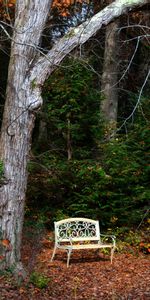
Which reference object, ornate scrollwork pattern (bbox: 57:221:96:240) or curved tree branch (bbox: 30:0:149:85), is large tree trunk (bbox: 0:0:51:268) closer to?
curved tree branch (bbox: 30:0:149:85)

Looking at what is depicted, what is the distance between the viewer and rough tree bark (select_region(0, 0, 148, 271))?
6645 millimetres

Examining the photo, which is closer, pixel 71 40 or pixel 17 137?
pixel 17 137

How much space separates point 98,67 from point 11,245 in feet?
40.9

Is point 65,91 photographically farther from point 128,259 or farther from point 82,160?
point 128,259

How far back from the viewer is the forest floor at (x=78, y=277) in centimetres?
629

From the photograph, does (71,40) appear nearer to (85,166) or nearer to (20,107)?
(20,107)

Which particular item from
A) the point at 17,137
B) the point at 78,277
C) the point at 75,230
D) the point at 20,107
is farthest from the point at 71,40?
the point at 75,230

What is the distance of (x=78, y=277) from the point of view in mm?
7586

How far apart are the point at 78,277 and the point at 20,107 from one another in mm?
3057

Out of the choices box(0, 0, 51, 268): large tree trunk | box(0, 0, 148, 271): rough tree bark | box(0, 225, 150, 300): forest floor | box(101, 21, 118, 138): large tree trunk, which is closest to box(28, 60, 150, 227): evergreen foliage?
box(0, 225, 150, 300): forest floor

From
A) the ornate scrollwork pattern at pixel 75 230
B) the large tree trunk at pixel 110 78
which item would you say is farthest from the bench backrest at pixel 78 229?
the large tree trunk at pixel 110 78

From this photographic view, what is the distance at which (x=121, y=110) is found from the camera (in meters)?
17.6

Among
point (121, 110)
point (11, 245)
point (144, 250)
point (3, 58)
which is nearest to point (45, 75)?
point (11, 245)

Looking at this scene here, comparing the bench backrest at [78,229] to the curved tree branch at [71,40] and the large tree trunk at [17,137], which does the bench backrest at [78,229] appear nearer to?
the large tree trunk at [17,137]
